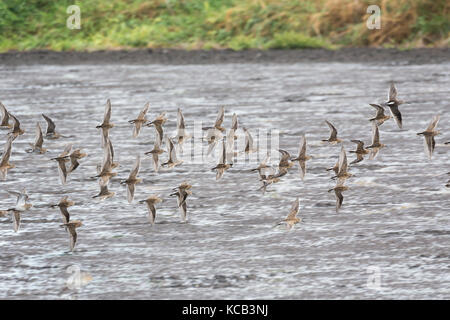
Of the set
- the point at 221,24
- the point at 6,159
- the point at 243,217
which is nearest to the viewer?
the point at 243,217

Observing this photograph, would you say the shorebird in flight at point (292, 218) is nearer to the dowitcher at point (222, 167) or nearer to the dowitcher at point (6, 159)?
the dowitcher at point (222, 167)

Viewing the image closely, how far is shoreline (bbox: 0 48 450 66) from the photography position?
16.4m

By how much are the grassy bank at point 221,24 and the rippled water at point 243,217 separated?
4197 mm

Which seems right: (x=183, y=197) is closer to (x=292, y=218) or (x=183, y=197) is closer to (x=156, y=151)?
(x=292, y=218)

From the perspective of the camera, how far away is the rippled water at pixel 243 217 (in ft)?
18.9

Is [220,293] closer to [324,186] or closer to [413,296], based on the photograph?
[413,296]

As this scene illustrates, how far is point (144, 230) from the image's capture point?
23.0 ft

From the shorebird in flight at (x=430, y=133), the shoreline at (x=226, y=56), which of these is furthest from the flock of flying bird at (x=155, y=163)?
the shoreline at (x=226, y=56)

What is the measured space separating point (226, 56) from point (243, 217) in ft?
32.7

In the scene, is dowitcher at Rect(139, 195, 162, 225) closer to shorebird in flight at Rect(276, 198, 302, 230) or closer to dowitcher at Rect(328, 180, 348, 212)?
shorebird in flight at Rect(276, 198, 302, 230)

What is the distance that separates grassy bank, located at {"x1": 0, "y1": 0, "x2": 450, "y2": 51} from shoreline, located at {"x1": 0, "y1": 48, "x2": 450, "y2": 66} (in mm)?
334

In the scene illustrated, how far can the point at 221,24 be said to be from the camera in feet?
60.4

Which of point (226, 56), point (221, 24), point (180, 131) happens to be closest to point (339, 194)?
point (180, 131)

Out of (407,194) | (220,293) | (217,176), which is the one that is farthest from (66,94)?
(220,293)
